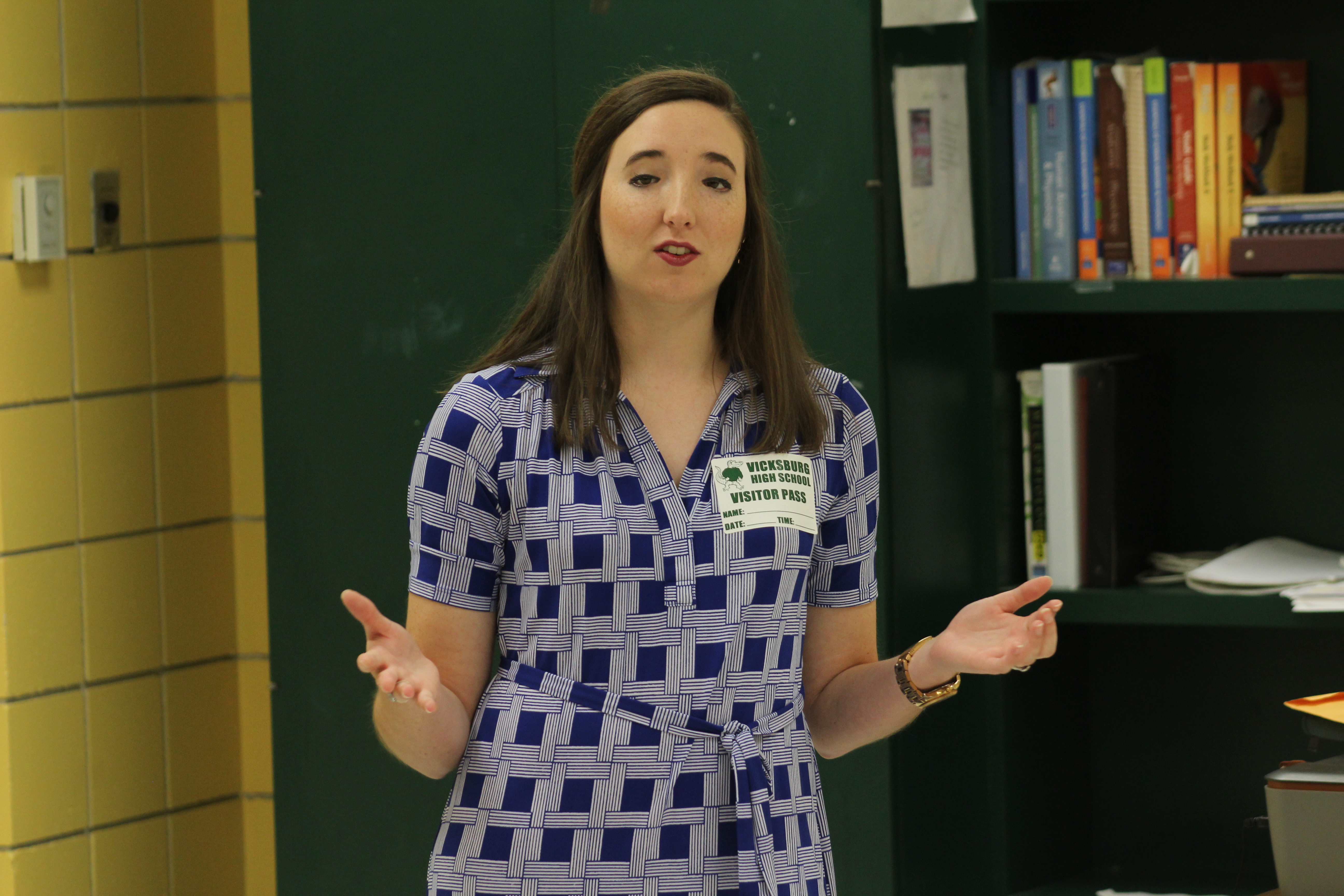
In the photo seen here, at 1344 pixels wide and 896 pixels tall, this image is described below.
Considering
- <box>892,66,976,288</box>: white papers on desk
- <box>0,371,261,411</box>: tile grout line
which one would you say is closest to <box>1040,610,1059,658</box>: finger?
<box>892,66,976,288</box>: white papers on desk

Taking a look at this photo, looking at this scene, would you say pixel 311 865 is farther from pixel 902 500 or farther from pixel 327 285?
pixel 902 500

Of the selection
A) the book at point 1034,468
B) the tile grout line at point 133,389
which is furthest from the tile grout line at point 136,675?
the book at point 1034,468

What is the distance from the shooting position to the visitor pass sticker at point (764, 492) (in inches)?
61.5

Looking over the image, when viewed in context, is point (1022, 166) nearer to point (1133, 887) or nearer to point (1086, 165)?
point (1086, 165)

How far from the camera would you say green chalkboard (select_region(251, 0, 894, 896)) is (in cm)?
247

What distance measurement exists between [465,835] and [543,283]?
1.74 ft

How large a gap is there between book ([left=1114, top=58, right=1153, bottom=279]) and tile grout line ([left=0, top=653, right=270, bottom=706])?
5.02 feet

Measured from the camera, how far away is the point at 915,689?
1642mm

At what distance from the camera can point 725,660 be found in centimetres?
154

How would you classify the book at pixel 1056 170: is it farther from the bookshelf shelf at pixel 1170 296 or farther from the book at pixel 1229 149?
the book at pixel 1229 149

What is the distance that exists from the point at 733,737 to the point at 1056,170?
1345 mm

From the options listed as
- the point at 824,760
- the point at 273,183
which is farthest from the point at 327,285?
the point at 824,760

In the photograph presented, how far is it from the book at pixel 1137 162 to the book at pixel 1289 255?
5.1 inches

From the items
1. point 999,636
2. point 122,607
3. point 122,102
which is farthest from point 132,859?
point 999,636
